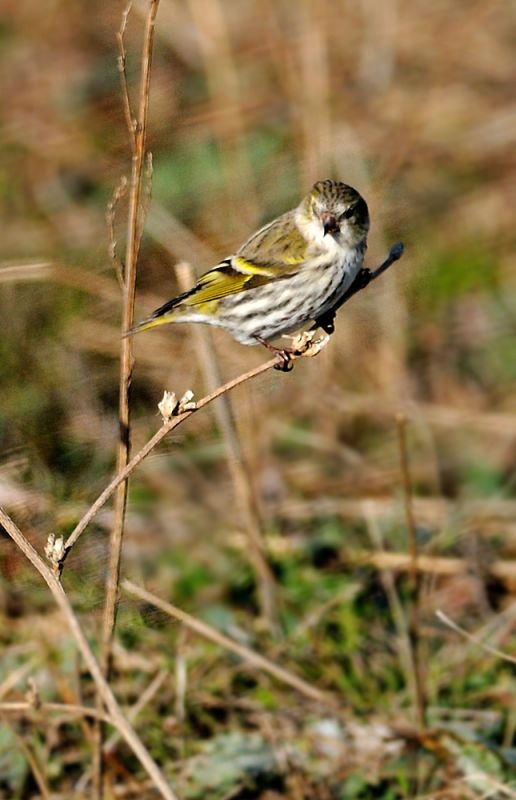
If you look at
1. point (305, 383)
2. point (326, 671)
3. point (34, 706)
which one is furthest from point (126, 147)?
point (34, 706)

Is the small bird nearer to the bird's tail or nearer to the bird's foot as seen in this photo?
the bird's tail

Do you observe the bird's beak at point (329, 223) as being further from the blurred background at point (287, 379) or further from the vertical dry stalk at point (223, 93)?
the vertical dry stalk at point (223, 93)

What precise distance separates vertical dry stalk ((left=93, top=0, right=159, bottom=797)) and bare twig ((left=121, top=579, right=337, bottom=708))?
285mm

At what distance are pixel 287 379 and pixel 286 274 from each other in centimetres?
235

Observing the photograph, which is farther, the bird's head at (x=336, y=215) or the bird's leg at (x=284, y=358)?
the bird's head at (x=336, y=215)

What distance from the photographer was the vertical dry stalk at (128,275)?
2.87 m

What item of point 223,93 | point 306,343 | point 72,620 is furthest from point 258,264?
point 223,93

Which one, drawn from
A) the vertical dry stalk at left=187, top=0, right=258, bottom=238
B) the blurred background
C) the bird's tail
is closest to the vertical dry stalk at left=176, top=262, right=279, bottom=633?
the blurred background

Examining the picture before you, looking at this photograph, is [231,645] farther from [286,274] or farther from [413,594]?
[286,274]

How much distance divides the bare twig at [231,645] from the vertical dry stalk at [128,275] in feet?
0.93

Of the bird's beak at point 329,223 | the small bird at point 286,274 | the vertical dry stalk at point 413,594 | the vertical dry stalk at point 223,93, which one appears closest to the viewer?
the small bird at point 286,274

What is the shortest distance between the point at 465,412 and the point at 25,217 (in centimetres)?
290

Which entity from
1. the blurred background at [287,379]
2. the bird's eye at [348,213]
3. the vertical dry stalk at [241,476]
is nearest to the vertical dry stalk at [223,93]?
the blurred background at [287,379]

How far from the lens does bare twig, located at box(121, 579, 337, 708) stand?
3.65 meters
